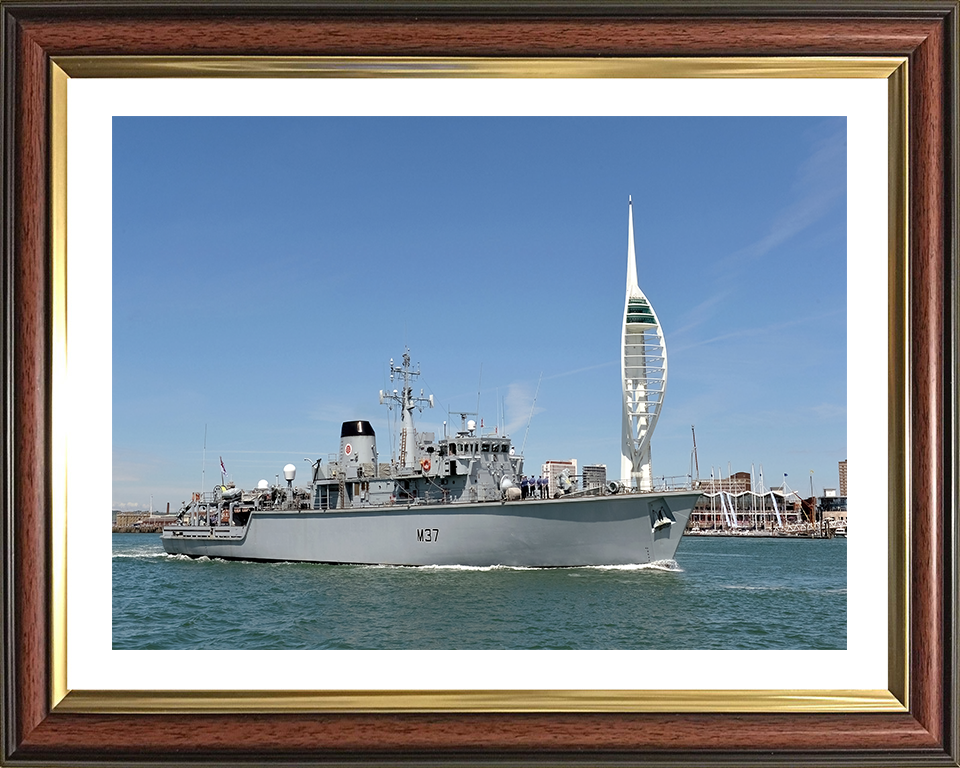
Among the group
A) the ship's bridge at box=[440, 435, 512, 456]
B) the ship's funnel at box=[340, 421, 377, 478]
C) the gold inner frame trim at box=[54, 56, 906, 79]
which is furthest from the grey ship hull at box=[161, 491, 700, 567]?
the gold inner frame trim at box=[54, 56, 906, 79]

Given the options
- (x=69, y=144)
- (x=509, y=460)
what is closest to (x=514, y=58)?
(x=69, y=144)

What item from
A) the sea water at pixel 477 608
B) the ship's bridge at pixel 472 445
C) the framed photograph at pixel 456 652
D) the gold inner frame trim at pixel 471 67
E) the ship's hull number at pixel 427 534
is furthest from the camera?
the ship's bridge at pixel 472 445

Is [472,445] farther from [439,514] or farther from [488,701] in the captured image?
[488,701]

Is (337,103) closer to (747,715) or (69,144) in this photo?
(69,144)

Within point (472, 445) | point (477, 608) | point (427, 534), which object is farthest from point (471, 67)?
point (472, 445)

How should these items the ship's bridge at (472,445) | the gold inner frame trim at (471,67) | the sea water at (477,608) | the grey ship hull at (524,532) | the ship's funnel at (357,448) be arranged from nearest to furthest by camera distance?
the gold inner frame trim at (471,67), the sea water at (477,608), the grey ship hull at (524,532), the ship's bridge at (472,445), the ship's funnel at (357,448)

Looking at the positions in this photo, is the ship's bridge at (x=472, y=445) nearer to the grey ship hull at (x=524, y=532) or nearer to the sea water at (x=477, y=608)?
the grey ship hull at (x=524, y=532)

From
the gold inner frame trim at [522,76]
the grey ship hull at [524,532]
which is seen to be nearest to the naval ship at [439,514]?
the grey ship hull at [524,532]
